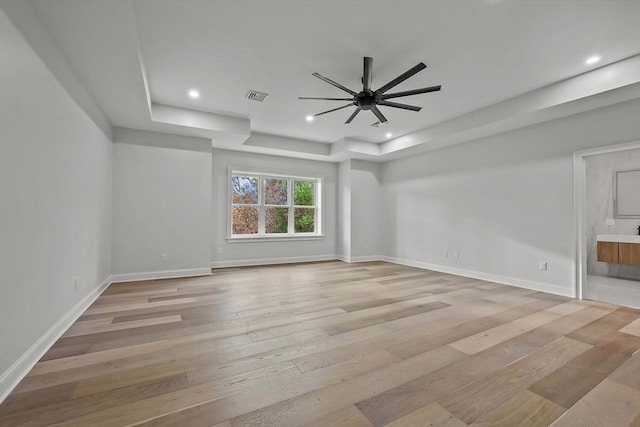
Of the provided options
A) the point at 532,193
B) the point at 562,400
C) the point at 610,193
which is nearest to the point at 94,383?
the point at 562,400

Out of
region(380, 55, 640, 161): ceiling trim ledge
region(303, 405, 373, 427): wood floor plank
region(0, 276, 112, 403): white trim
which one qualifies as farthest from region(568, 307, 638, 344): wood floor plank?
region(0, 276, 112, 403): white trim

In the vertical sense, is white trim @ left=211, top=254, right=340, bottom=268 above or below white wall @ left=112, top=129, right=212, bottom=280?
below

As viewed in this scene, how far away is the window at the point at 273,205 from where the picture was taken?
20.4 ft

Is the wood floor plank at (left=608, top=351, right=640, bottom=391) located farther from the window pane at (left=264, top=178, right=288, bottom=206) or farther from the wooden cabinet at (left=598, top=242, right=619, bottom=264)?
the window pane at (left=264, top=178, right=288, bottom=206)

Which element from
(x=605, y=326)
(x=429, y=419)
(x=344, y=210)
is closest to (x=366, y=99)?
(x=429, y=419)

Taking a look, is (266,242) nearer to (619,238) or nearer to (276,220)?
(276,220)

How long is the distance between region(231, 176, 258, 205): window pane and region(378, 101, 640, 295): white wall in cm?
345

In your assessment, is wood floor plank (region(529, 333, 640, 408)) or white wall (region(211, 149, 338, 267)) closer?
wood floor plank (region(529, 333, 640, 408))

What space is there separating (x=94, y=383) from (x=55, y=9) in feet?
8.47

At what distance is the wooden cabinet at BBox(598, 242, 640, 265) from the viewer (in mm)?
4922

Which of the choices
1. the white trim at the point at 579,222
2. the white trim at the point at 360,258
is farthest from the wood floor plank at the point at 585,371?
the white trim at the point at 360,258

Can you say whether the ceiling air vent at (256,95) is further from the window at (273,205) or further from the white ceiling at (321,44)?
the window at (273,205)

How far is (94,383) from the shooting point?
1742mm

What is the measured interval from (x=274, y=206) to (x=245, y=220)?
0.73m
